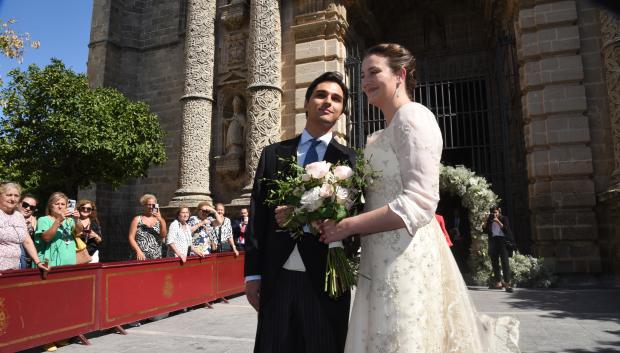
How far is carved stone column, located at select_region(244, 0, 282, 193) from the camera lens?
11.9m

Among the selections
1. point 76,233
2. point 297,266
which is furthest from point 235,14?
point 297,266

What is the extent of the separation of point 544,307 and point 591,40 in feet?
21.3

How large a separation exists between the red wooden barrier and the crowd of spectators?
28 cm

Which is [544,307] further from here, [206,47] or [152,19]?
[152,19]

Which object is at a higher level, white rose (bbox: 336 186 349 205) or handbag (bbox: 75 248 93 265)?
white rose (bbox: 336 186 349 205)

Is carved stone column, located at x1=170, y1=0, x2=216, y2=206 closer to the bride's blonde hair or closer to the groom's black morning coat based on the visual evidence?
the groom's black morning coat

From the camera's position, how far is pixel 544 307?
7.02 meters

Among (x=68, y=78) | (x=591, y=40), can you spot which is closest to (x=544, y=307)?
(x=591, y=40)

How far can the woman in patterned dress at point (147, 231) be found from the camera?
23.4 feet

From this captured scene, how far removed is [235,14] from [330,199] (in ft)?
40.7

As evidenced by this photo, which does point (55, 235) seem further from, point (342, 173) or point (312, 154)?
point (342, 173)

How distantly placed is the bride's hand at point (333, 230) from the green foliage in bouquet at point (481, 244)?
8.66 metres

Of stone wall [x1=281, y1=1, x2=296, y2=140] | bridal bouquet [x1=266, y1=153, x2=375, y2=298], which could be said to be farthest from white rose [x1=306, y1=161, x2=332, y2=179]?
stone wall [x1=281, y1=1, x2=296, y2=140]

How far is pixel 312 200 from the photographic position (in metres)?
1.97
